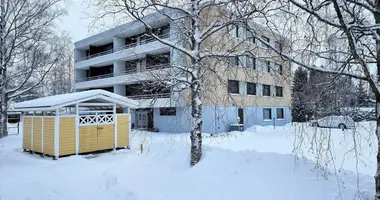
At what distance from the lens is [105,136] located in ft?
47.7

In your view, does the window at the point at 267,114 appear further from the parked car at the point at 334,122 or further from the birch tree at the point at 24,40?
the parked car at the point at 334,122

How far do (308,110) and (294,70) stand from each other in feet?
3.95

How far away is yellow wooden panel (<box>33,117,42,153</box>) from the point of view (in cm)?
1407

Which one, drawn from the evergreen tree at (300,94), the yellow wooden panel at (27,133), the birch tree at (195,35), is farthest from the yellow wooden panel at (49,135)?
the evergreen tree at (300,94)

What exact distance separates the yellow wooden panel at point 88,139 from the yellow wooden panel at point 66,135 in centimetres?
38

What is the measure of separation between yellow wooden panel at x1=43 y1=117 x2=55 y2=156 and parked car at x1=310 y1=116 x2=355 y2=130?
11.4 meters

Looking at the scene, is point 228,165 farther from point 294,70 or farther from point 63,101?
point 63,101

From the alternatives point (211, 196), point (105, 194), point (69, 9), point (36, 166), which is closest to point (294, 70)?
point (211, 196)

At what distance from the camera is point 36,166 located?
11.2 m

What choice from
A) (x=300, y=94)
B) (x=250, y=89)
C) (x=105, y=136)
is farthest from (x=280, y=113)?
(x=300, y=94)

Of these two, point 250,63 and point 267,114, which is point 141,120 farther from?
point 250,63

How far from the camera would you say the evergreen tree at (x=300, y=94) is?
6.26 m

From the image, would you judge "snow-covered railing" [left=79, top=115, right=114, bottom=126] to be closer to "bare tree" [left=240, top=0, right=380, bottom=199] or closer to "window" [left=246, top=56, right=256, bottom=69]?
"window" [left=246, top=56, right=256, bottom=69]

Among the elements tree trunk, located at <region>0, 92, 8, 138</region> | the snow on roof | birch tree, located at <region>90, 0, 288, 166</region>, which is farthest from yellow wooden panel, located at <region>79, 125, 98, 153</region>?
tree trunk, located at <region>0, 92, 8, 138</region>
